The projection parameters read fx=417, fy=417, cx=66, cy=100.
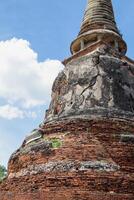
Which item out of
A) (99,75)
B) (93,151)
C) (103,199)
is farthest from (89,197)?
(99,75)

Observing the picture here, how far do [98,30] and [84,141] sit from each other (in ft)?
15.2

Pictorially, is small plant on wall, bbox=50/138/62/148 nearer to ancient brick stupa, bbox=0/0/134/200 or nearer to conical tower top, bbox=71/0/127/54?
ancient brick stupa, bbox=0/0/134/200

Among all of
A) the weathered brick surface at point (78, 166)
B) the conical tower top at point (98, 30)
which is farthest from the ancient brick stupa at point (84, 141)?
the conical tower top at point (98, 30)

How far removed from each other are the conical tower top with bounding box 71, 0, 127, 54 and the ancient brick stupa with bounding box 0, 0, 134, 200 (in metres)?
0.70

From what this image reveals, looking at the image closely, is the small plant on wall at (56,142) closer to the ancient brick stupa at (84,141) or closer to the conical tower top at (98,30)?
the ancient brick stupa at (84,141)

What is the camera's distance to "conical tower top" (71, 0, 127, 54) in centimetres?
1216

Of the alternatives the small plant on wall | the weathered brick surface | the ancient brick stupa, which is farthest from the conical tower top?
the small plant on wall

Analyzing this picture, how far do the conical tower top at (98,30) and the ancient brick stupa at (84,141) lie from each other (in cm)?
70

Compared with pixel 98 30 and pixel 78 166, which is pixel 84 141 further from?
pixel 98 30

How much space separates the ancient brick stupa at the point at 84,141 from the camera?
7961 mm

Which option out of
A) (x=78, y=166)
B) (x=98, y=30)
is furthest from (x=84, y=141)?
(x=98, y=30)

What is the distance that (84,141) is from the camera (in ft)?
28.1

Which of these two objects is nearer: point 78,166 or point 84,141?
point 78,166

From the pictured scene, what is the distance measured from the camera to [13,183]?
8758mm
